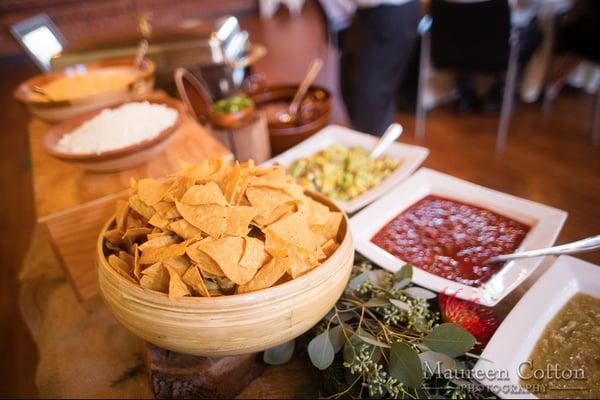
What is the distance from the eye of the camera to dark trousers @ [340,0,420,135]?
199cm

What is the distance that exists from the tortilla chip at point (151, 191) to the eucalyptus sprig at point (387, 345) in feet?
1.00

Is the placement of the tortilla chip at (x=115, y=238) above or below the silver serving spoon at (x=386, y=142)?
above

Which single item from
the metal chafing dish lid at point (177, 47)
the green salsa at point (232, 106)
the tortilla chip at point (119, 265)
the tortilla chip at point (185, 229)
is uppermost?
the metal chafing dish lid at point (177, 47)

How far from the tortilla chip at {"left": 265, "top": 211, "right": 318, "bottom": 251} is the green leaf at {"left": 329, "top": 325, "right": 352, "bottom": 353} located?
0.14 meters

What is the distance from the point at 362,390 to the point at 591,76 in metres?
3.75

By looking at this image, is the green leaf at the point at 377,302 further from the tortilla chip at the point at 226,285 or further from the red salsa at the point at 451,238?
the tortilla chip at the point at 226,285

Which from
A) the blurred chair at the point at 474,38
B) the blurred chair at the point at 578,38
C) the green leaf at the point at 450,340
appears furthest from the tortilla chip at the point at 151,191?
the blurred chair at the point at 578,38

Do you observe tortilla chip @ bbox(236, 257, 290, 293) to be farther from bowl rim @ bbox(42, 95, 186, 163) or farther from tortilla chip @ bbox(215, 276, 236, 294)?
bowl rim @ bbox(42, 95, 186, 163)

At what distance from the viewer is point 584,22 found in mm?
2584

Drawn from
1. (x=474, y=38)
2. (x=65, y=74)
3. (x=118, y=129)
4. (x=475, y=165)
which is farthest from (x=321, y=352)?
(x=474, y=38)

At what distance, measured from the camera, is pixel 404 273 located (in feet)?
2.29

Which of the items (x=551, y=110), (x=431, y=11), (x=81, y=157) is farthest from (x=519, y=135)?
(x=81, y=157)

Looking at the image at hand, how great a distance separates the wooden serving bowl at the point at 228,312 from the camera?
513mm

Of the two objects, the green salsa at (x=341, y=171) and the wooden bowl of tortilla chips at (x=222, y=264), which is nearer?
the wooden bowl of tortilla chips at (x=222, y=264)
